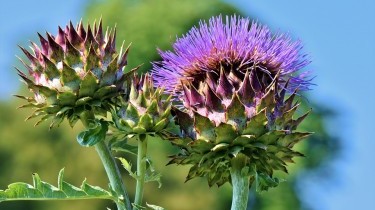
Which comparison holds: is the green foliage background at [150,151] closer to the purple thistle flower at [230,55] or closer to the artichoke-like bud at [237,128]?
the purple thistle flower at [230,55]

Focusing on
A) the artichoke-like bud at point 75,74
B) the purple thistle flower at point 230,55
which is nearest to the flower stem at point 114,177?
the artichoke-like bud at point 75,74

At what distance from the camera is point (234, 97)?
3238 millimetres

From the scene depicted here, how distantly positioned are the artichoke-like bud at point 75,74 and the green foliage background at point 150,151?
11003 mm

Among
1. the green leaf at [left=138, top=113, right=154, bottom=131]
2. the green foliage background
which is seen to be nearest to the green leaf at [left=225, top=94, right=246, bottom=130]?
the green leaf at [left=138, top=113, right=154, bottom=131]

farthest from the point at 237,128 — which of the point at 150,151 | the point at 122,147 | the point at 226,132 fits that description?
the point at 150,151

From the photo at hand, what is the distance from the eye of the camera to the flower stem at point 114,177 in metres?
3.23

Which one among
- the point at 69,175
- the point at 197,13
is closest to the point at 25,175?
the point at 69,175

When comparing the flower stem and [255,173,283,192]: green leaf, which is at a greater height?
the flower stem

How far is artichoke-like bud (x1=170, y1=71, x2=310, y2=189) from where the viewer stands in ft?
10.5

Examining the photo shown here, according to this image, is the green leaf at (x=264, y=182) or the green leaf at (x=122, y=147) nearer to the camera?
the green leaf at (x=264, y=182)

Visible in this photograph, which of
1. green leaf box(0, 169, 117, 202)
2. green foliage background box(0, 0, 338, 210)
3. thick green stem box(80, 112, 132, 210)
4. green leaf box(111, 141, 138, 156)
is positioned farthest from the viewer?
green foliage background box(0, 0, 338, 210)

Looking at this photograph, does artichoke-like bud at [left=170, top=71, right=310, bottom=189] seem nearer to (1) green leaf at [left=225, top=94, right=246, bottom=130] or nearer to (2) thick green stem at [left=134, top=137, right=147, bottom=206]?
(1) green leaf at [left=225, top=94, right=246, bottom=130]

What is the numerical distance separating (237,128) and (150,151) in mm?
16037

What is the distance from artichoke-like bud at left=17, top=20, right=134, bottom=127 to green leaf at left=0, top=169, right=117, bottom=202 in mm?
244
